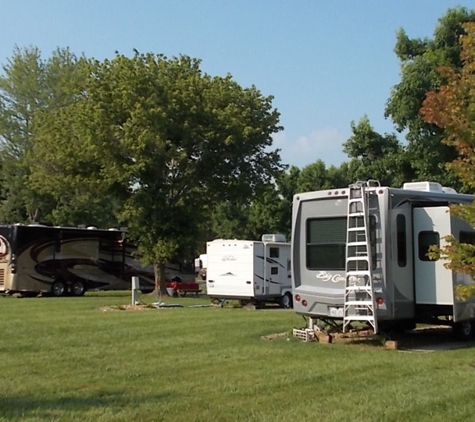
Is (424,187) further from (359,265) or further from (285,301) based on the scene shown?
(285,301)

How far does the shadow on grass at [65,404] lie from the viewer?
7.82 m

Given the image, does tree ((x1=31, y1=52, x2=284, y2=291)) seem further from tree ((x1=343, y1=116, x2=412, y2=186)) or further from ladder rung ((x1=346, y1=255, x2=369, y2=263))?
ladder rung ((x1=346, y1=255, x2=369, y2=263))

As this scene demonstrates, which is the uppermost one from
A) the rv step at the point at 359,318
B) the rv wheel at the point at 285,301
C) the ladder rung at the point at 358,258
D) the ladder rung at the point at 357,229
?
the ladder rung at the point at 357,229

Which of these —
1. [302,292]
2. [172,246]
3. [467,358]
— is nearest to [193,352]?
[302,292]

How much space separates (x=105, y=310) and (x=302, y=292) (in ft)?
34.9

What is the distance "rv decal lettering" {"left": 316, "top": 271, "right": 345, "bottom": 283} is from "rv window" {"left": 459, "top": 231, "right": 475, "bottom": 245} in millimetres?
2327

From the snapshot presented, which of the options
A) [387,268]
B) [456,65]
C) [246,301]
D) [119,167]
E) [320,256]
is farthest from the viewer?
[119,167]

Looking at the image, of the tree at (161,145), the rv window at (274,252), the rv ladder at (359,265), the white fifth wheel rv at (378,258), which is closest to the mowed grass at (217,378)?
the rv ladder at (359,265)

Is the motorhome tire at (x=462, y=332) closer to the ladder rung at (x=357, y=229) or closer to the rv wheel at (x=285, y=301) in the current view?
the ladder rung at (x=357, y=229)

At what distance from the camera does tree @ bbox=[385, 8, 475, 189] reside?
72.7 feet

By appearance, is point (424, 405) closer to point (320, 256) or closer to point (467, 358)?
point (467, 358)

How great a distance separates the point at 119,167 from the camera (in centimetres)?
3045

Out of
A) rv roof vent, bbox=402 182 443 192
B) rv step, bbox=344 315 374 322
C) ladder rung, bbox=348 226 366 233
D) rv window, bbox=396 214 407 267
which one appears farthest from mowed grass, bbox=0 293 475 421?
rv roof vent, bbox=402 182 443 192

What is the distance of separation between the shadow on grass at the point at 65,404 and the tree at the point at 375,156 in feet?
54.6
